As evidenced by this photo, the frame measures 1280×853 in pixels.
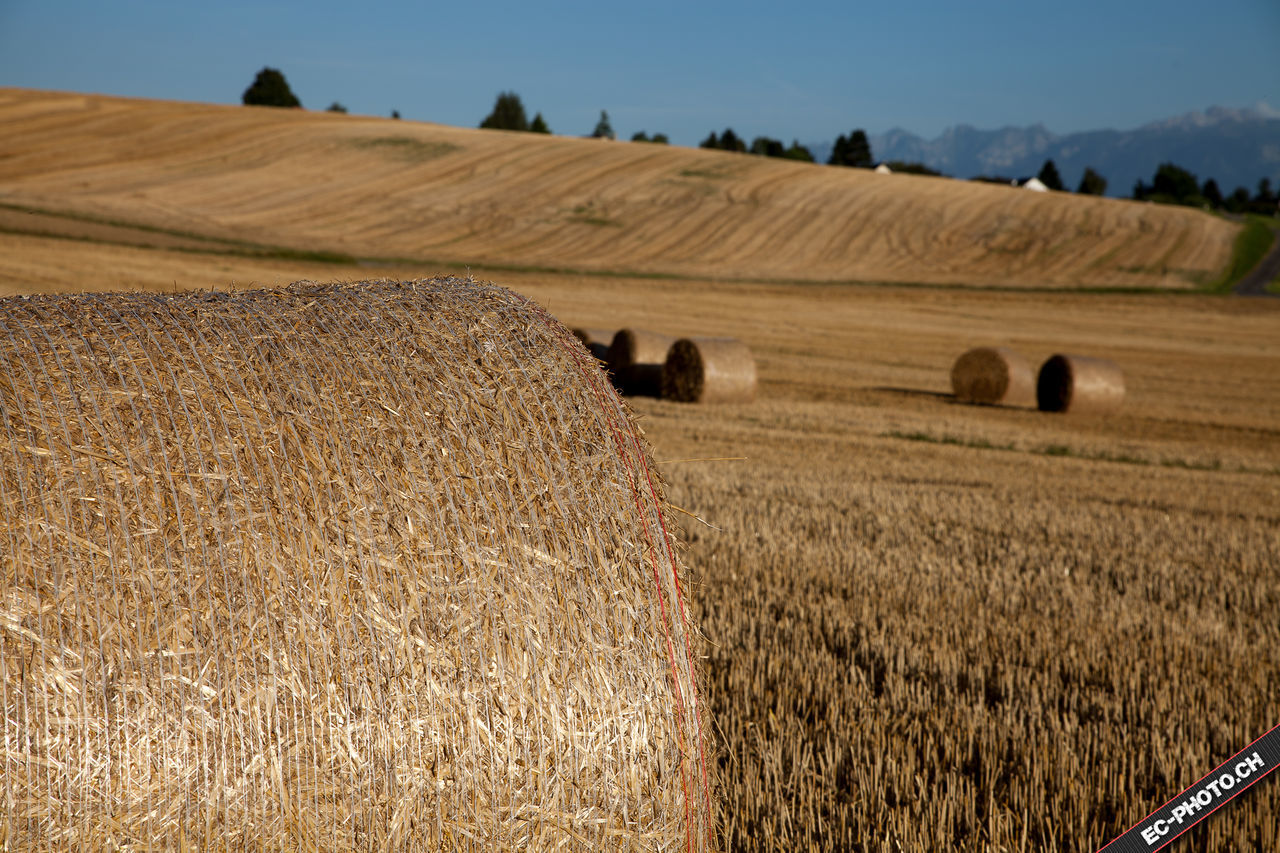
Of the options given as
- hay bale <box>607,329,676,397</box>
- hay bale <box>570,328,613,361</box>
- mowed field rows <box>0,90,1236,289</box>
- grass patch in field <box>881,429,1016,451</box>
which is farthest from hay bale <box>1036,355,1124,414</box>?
mowed field rows <box>0,90,1236,289</box>

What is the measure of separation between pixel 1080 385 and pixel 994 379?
130 cm

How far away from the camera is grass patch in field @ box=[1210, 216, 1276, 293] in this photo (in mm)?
39978

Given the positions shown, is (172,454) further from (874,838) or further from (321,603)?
(874,838)

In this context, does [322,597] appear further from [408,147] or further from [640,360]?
[408,147]

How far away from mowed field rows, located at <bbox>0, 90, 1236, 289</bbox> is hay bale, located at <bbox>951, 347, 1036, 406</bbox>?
20245 mm

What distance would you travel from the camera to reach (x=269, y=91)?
9831 centimetres

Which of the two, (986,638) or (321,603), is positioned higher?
(321,603)

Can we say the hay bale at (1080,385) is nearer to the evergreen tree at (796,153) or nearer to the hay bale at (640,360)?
the hay bale at (640,360)

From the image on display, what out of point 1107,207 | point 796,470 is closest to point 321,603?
point 796,470

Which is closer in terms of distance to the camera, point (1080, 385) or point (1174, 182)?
point (1080, 385)

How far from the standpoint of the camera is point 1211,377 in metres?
20.6

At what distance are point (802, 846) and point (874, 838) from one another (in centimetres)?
22

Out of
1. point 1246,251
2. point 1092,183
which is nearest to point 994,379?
point 1246,251

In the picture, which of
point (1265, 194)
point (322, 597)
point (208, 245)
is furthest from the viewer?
point (1265, 194)
